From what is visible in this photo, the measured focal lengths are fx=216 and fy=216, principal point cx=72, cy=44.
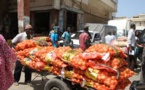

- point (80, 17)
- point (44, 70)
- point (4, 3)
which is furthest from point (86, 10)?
point (44, 70)

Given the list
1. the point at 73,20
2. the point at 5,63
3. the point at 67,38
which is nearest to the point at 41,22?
the point at 73,20

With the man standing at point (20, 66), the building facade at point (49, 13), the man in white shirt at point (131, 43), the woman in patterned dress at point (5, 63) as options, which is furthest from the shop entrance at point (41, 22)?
the woman in patterned dress at point (5, 63)

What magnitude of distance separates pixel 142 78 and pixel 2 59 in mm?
2357

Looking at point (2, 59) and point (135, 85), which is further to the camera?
point (135, 85)

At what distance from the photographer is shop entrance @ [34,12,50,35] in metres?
16.1

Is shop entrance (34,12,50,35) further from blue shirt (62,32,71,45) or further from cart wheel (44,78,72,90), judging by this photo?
cart wheel (44,78,72,90)

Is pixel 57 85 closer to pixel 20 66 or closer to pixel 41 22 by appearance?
pixel 20 66

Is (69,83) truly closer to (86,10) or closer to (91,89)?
(91,89)

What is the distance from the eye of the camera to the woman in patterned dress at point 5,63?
267cm

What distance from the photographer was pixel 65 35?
460 inches

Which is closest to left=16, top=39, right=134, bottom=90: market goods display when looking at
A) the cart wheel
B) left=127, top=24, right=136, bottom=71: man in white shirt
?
the cart wheel

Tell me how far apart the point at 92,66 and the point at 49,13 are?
1209 cm

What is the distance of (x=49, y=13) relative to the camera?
50.6 ft

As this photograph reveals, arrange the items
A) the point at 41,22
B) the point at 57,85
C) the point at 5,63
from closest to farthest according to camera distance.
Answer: the point at 5,63 < the point at 57,85 < the point at 41,22
